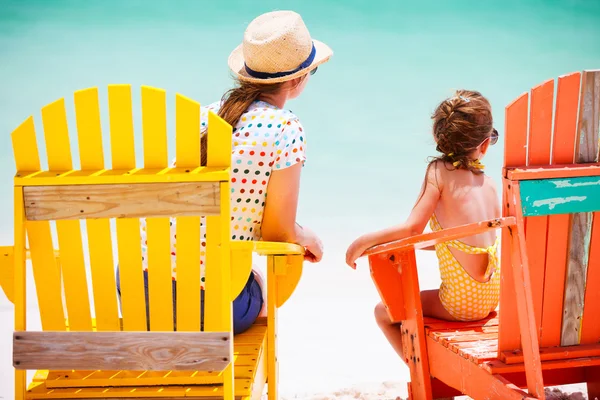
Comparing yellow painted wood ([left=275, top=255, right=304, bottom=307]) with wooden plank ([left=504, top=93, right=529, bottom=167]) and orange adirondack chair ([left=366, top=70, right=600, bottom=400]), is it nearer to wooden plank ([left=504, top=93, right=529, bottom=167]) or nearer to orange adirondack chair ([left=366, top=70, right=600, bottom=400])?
orange adirondack chair ([left=366, top=70, right=600, bottom=400])

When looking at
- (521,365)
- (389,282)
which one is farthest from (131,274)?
(521,365)

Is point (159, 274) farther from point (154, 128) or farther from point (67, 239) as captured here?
point (154, 128)

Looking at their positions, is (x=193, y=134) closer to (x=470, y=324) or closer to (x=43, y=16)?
(x=470, y=324)

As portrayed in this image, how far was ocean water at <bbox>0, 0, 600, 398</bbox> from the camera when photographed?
1170 cm

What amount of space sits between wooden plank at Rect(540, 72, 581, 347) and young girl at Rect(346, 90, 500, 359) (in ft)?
1.56

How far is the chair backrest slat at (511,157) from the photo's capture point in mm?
2248

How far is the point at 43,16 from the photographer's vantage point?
13312 mm

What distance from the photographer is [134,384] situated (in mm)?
2291

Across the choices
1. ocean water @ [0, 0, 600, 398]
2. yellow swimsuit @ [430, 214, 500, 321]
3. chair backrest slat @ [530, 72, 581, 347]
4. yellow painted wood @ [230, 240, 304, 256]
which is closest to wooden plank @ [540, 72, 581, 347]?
chair backrest slat @ [530, 72, 581, 347]

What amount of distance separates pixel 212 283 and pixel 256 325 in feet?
2.33

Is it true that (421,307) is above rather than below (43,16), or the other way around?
below

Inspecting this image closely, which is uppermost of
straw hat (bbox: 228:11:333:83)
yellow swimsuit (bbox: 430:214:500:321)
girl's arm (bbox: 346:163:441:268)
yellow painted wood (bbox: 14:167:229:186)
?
straw hat (bbox: 228:11:333:83)

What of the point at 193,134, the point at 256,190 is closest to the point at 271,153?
the point at 256,190

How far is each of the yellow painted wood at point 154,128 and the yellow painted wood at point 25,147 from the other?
34cm
